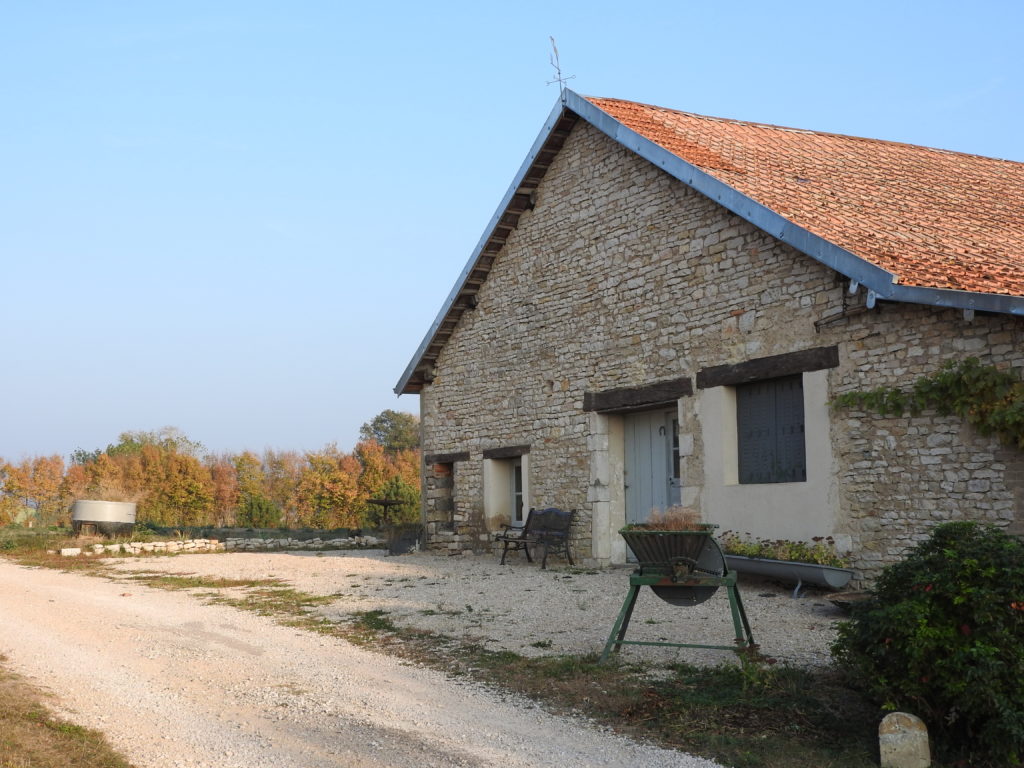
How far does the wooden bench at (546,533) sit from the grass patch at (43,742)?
329 inches

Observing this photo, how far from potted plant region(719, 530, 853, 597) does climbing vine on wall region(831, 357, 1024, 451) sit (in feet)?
4.98

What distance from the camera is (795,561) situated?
9633 mm

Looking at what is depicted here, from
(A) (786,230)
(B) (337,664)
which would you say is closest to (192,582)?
(B) (337,664)

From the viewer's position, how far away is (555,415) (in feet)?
45.2

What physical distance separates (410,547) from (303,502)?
12158mm

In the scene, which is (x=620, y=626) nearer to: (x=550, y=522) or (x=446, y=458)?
(x=550, y=522)

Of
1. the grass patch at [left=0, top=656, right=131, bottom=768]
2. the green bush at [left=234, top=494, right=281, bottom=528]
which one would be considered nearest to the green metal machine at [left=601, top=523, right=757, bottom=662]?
the grass patch at [left=0, top=656, right=131, bottom=768]

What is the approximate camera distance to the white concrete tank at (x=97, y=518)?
19469 mm

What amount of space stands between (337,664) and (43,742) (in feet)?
7.65

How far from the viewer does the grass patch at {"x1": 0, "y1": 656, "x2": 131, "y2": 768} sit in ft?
13.9

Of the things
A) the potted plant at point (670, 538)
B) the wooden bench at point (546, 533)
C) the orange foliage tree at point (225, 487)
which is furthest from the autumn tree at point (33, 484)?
the potted plant at point (670, 538)

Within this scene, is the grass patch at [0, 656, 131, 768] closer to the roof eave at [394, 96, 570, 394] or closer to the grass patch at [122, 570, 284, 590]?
the grass patch at [122, 570, 284, 590]

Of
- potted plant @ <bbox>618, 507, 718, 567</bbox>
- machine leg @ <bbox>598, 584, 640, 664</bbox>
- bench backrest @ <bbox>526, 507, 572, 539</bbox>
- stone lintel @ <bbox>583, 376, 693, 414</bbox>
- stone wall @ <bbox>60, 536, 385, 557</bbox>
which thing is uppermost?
stone lintel @ <bbox>583, 376, 693, 414</bbox>

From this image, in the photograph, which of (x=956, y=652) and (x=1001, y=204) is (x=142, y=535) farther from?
(x=956, y=652)
